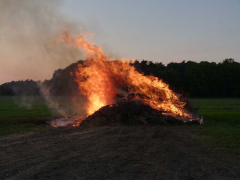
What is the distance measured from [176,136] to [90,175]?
25.4 ft

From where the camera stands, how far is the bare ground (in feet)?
26.2

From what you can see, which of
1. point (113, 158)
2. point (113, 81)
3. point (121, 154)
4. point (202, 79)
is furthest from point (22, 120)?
point (202, 79)

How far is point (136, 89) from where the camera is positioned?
22.5 metres

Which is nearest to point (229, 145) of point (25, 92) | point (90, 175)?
point (90, 175)

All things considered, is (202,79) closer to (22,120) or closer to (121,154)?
(22,120)

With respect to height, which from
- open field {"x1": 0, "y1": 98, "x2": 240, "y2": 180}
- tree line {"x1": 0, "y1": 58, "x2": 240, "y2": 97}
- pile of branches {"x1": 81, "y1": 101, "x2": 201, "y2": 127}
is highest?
tree line {"x1": 0, "y1": 58, "x2": 240, "y2": 97}

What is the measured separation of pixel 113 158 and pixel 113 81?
13.5 meters

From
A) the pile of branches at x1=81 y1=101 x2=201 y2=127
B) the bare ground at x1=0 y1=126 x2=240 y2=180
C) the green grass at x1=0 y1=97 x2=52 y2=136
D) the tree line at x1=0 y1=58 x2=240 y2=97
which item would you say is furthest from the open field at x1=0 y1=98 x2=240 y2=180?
the tree line at x1=0 y1=58 x2=240 y2=97

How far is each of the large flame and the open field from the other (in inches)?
229

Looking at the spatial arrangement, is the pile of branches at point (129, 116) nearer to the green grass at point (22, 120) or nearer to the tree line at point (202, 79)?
the green grass at point (22, 120)

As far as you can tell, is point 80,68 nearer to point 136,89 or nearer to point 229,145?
point 136,89

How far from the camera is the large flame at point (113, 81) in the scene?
2195 centimetres

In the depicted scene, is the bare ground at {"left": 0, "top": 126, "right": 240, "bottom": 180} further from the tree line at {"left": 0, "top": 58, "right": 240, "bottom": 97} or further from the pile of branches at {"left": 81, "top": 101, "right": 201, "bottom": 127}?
the tree line at {"left": 0, "top": 58, "right": 240, "bottom": 97}

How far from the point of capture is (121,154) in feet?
34.2
